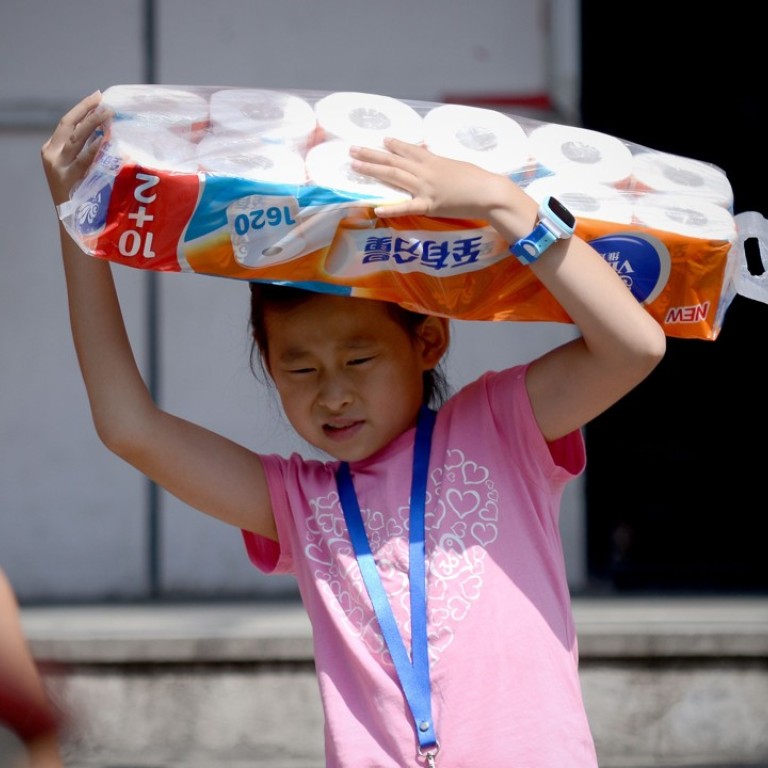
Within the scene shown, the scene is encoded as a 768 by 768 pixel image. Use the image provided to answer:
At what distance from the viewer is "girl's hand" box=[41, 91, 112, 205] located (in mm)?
Answer: 1895

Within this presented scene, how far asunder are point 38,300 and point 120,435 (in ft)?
10.0

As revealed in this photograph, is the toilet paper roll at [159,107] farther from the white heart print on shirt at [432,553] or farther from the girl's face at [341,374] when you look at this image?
the white heart print on shirt at [432,553]

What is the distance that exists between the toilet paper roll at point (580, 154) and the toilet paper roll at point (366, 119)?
19cm

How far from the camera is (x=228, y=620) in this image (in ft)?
14.3

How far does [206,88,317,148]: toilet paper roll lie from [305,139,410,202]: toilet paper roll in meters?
0.05

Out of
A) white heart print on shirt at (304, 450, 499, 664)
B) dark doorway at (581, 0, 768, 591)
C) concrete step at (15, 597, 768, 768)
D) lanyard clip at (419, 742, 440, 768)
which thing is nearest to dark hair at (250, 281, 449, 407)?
white heart print on shirt at (304, 450, 499, 664)

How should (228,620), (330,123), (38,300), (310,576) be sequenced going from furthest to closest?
(38,300) → (228,620) → (310,576) → (330,123)

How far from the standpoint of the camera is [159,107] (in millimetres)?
1887

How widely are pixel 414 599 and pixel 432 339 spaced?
1.54ft

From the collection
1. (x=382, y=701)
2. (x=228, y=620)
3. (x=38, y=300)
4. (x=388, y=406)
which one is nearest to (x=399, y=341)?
(x=388, y=406)

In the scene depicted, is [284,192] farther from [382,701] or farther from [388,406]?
[382,701]

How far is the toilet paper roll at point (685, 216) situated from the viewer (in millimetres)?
1961

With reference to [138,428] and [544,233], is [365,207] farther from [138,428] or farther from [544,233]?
[138,428]

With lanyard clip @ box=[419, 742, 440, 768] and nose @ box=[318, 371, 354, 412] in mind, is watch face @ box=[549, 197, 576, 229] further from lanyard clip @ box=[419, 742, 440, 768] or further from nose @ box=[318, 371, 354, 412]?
lanyard clip @ box=[419, 742, 440, 768]
